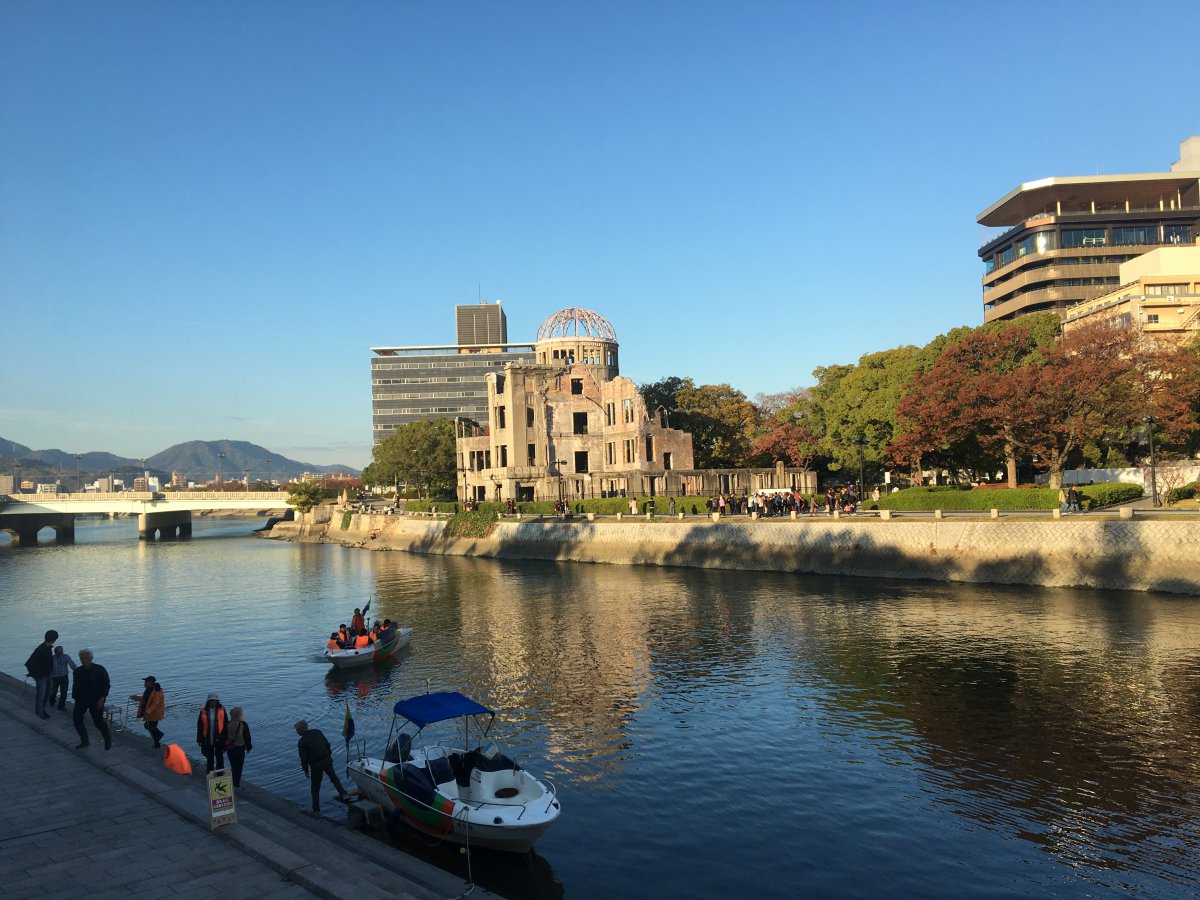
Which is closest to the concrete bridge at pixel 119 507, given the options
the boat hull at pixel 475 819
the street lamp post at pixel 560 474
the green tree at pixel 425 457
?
the green tree at pixel 425 457

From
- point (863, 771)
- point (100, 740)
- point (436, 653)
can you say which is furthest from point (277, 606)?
point (863, 771)

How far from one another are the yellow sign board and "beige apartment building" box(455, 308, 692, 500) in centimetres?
8359

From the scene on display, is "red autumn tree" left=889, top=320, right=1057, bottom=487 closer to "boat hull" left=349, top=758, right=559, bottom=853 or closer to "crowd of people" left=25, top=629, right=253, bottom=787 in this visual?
"boat hull" left=349, top=758, right=559, bottom=853

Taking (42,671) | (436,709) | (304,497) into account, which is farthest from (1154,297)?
(304,497)

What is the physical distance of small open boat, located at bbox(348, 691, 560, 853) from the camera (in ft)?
57.1

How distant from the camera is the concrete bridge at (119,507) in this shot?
13112cm

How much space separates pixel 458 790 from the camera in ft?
60.5

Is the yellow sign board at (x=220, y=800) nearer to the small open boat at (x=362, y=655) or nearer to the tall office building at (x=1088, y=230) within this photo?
the small open boat at (x=362, y=655)

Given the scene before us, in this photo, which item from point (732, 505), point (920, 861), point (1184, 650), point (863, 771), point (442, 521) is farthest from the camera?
point (442, 521)

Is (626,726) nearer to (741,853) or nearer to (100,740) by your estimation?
(741,853)

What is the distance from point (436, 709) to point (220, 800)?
5694 mm

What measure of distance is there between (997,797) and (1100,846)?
2872 mm

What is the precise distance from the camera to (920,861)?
57.0 ft

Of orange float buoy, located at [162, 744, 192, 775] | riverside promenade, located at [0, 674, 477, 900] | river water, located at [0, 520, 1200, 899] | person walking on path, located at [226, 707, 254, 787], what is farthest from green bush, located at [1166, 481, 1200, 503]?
orange float buoy, located at [162, 744, 192, 775]
